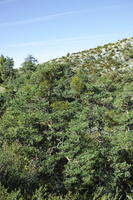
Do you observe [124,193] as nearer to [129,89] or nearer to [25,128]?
[25,128]

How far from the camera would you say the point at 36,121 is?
21.8 meters

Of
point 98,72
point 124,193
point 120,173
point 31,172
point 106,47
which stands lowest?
point 124,193

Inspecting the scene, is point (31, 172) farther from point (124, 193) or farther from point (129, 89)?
point (129, 89)

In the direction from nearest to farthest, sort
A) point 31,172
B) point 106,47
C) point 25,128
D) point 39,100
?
point 31,172
point 25,128
point 39,100
point 106,47

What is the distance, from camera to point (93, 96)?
34.4m

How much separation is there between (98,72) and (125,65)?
11089 mm

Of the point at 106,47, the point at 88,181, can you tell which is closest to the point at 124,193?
the point at 88,181

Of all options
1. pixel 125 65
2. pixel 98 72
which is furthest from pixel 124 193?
pixel 125 65

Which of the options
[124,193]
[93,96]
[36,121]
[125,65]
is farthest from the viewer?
[125,65]

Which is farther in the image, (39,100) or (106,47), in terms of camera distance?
(106,47)

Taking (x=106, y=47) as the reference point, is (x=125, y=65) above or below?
below

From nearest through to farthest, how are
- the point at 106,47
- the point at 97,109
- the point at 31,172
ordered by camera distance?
the point at 31,172 < the point at 97,109 < the point at 106,47

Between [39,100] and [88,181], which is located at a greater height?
[39,100]

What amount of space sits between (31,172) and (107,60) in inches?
2603
